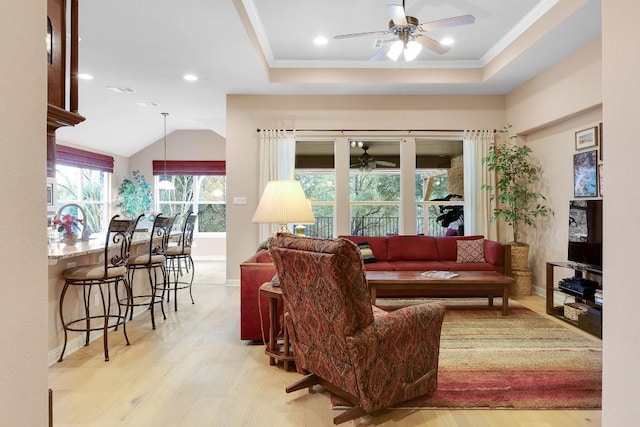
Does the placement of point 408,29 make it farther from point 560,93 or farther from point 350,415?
point 350,415

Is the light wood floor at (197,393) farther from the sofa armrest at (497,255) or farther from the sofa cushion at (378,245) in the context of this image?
the sofa armrest at (497,255)

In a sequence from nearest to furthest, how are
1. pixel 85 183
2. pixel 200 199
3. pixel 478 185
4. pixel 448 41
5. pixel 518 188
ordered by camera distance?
pixel 448 41
pixel 518 188
pixel 478 185
pixel 85 183
pixel 200 199

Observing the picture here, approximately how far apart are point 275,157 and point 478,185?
3186mm

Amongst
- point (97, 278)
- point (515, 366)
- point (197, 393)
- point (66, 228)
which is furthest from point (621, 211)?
point (66, 228)

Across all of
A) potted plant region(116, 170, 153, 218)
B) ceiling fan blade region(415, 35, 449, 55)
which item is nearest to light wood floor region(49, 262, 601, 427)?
ceiling fan blade region(415, 35, 449, 55)

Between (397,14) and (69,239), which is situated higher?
(397,14)

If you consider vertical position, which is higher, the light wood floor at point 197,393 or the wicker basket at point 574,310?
the wicker basket at point 574,310

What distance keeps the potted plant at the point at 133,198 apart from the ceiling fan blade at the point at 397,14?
7.13 meters

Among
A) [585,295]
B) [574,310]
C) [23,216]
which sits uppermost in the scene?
[23,216]

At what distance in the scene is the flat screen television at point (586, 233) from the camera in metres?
3.79

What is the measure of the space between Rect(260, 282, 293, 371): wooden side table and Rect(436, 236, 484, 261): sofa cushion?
10.9ft

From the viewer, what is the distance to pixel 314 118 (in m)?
6.20

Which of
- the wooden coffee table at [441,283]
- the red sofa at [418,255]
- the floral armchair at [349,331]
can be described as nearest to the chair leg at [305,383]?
the floral armchair at [349,331]

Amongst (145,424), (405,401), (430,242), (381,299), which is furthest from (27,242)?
(430,242)
